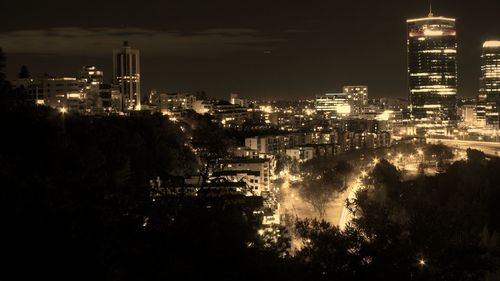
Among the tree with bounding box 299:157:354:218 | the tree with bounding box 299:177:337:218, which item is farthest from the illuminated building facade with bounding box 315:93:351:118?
the tree with bounding box 299:177:337:218

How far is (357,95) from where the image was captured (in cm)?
5453

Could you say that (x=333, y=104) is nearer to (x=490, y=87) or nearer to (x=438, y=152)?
(x=490, y=87)

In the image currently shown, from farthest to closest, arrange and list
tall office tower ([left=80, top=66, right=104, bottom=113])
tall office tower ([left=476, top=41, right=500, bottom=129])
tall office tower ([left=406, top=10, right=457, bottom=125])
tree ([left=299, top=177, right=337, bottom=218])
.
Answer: tall office tower ([left=476, top=41, right=500, bottom=129]) < tall office tower ([left=406, top=10, right=457, bottom=125]) < tall office tower ([left=80, top=66, right=104, bottom=113]) < tree ([left=299, top=177, right=337, bottom=218])

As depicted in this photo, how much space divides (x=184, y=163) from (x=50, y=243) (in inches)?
382

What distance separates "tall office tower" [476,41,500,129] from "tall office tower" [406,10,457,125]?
3014mm

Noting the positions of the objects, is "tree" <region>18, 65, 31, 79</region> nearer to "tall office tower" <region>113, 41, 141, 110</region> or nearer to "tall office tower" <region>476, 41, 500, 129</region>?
"tall office tower" <region>113, 41, 141, 110</region>

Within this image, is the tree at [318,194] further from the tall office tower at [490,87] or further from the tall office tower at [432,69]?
the tall office tower at [490,87]

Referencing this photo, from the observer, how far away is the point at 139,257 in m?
3.69

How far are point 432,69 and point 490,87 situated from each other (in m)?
6.93

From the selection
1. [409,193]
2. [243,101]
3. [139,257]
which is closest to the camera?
[139,257]

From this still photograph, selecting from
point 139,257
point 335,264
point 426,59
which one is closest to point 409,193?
point 335,264

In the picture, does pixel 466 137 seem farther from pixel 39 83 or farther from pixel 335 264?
pixel 335 264

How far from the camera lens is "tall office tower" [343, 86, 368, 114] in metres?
52.8

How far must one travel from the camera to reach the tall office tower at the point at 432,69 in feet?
144
